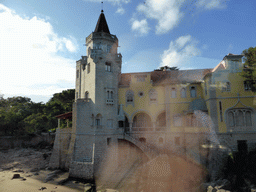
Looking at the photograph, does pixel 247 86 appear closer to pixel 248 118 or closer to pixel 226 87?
pixel 226 87

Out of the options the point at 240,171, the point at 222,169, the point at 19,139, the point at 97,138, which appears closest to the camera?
the point at 240,171

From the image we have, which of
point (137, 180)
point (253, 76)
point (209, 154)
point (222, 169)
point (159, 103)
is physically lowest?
point (137, 180)

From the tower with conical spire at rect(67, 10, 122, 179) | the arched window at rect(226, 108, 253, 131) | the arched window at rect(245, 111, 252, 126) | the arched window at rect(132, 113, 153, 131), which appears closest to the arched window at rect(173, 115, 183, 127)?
the arched window at rect(132, 113, 153, 131)

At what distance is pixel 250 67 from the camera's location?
22.8 meters

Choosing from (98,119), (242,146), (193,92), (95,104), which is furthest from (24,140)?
(242,146)

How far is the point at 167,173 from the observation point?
22406 millimetres

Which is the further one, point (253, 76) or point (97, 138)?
point (97, 138)

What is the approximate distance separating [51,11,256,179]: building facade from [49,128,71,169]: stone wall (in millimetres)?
168

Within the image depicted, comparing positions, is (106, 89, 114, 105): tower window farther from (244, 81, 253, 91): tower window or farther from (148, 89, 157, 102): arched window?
(244, 81, 253, 91): tower window

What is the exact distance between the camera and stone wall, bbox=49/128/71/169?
94.0 ft

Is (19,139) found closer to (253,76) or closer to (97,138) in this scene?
(97,138)

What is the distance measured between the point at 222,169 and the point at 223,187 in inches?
174

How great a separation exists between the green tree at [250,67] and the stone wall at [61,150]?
29.1 meters

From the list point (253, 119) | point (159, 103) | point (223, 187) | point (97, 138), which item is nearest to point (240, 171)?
point (223, 187)
